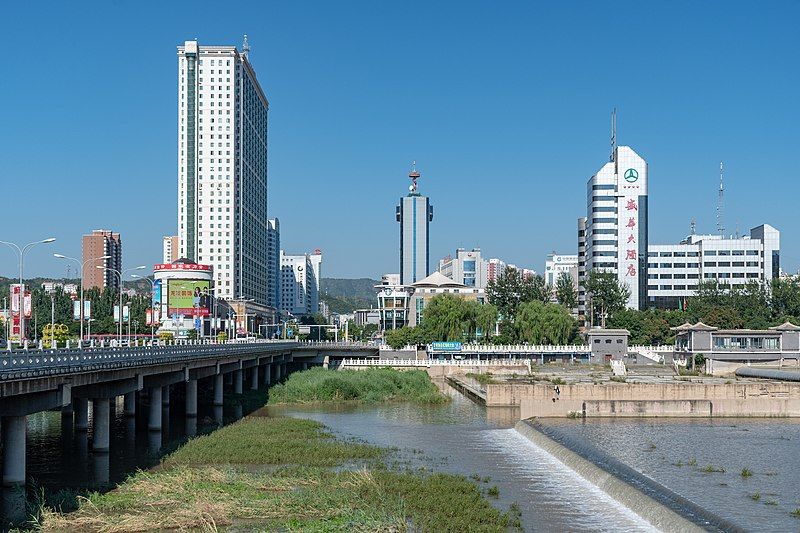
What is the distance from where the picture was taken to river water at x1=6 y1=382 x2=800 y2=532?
140 feet

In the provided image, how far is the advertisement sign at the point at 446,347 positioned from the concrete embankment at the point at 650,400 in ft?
175

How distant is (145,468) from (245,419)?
2801 centimetres

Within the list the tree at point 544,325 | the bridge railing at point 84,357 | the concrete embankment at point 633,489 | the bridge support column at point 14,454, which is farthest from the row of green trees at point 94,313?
the bridge support column at point 14,454

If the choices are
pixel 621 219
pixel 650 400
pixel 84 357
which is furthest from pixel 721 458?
pixel 621 219

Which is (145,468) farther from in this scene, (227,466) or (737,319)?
(737,319)

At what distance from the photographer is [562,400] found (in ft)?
270

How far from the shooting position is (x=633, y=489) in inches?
1706

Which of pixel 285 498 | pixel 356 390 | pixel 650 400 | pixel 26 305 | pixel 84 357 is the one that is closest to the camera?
pixel 285 498

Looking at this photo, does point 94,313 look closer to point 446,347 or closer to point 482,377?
point 446,347

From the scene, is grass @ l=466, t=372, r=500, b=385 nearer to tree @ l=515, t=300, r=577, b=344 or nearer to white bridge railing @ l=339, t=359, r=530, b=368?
white bridge railing @ l=339, t=359, r=530, b=368

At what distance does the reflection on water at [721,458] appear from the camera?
1708 inches

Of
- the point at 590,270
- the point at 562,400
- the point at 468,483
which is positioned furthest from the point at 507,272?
the point at 468,483

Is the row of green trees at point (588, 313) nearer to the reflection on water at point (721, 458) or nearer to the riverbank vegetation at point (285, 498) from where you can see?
the reflection on water at point (721, 458)

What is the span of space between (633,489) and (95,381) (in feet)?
98.3
